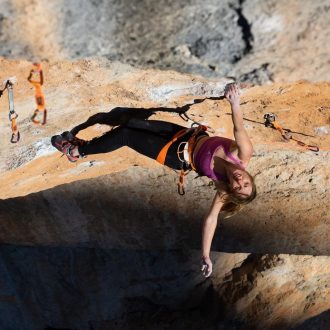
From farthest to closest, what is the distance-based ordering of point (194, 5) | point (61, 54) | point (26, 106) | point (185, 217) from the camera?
point (185, 217)
point (26, 106)
point (61, 54)
point (194, 5)

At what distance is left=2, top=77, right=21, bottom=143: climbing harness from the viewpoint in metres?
1.55

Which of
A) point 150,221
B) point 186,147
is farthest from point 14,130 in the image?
point 150,221

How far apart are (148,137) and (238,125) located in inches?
19.2

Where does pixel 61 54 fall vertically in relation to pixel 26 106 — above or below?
above

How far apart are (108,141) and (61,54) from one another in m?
0.76

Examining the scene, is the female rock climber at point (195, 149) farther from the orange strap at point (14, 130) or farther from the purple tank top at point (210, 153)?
the orange strap at point (14, 130)

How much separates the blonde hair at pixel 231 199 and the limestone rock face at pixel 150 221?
1.23 ft

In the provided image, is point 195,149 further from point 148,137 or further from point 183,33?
point 183,33

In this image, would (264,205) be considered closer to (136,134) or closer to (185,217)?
(185,217)

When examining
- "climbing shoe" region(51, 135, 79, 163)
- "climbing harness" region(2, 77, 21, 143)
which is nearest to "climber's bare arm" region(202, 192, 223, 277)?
"climbing shoe" region(51, 135, 79, 163)

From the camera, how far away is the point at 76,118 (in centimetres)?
194

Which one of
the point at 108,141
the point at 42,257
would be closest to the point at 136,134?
the point at 108,141

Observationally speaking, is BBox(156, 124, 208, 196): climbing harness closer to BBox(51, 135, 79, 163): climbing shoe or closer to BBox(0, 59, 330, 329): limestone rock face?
BBox(0, 59, 330, 329): limestone rock face

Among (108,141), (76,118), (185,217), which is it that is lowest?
(185,217)
